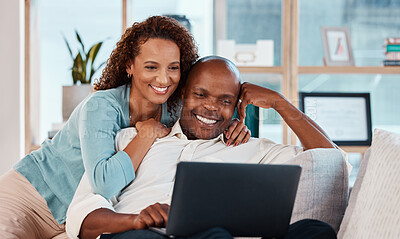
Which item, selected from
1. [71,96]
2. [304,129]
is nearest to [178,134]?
[304,129]

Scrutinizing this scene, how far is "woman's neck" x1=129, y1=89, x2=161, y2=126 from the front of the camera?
5.97ft

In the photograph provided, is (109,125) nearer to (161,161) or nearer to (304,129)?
(161,161)

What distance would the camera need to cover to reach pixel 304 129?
175 cm

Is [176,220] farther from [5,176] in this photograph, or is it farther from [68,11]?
[68,11]

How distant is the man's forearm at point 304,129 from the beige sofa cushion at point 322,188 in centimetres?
24

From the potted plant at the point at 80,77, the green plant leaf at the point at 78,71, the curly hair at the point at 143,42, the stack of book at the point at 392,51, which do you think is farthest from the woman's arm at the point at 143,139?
the stack of book at the point at 392,51

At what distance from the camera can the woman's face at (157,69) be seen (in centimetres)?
173

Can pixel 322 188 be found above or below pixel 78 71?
below

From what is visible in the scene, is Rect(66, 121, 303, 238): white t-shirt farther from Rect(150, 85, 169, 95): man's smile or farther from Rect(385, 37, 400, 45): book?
Rect(385, 37, 400, 45): book

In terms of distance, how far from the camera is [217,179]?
104cm

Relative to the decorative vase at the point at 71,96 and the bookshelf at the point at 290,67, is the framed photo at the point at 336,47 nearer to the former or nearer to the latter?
the bookshelf at the point at 290,67

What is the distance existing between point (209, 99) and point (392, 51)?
2200 mm

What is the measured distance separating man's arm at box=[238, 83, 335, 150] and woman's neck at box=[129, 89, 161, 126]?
1.18 ft

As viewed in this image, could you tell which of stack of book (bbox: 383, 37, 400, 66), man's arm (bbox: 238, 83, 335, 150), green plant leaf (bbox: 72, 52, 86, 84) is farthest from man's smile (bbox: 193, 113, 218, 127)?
stack of book (bbox: 383, 37, 400, 66)
